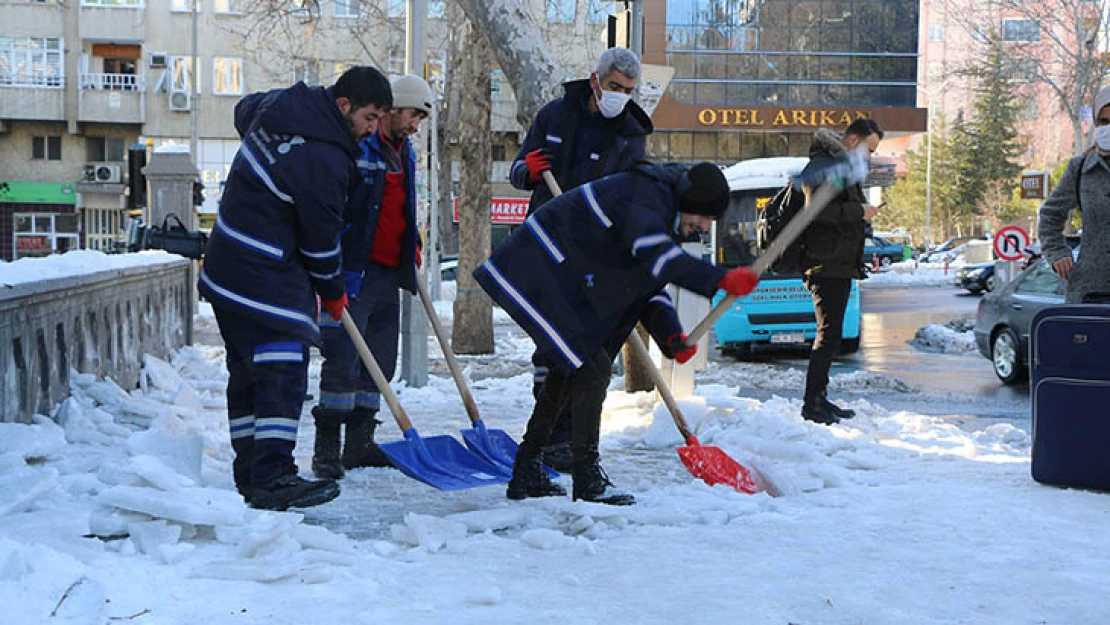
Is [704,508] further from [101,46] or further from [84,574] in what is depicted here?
[101,46]

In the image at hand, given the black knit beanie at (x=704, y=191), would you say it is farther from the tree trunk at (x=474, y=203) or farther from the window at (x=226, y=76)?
the window at (x=226, y=76)

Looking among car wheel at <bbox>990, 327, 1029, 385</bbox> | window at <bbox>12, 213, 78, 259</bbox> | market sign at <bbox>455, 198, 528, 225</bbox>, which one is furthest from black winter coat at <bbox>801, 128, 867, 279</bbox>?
window at <bbox>12, 213, 78, 259</bbox>

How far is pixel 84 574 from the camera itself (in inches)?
153

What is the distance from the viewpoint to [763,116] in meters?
54.1

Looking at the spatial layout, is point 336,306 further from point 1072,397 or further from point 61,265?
point 1072,397

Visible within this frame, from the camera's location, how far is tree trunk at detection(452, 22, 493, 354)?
16.0 meters

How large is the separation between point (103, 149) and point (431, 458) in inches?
1810

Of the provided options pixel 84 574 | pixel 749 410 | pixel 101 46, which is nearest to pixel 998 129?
pixel 101 46

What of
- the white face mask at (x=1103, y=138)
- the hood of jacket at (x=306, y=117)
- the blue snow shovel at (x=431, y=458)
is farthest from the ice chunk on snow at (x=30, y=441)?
the white face mask at (x=1103, y=138)

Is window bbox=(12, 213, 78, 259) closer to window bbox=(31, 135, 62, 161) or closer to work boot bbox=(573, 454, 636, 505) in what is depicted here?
window bbox=(31, 135, 62, 161)

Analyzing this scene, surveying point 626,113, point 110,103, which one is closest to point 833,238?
point 626,113

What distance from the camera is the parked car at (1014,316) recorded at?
1296 cm

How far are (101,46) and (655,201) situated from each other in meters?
47.6

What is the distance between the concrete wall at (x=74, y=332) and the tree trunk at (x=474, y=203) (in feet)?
15.8
